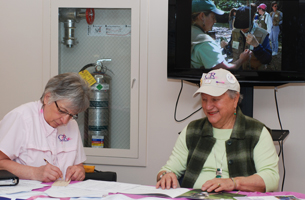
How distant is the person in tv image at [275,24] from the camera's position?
2.72 metres

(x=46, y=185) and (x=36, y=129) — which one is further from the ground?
(x=36, y=129)

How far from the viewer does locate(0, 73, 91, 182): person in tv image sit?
6.58 feet

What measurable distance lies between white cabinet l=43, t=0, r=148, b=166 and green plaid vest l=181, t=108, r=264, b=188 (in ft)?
4.00

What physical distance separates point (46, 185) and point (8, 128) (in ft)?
1.48

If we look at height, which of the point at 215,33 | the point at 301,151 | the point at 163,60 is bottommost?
the point at 301,151

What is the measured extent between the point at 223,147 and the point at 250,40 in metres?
1.07

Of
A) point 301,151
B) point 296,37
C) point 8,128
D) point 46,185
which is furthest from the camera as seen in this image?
point 301,151

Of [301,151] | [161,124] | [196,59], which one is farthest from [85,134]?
[301,151]

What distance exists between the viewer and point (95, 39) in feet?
11.2

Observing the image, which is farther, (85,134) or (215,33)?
(85,134)

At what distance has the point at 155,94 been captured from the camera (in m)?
3.26

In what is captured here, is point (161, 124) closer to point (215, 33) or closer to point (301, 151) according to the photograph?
point (215, 33)

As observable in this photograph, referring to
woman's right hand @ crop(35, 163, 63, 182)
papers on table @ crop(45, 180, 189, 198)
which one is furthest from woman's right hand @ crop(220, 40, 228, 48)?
woman's right hand @ crop(35, 163, 63, 182)

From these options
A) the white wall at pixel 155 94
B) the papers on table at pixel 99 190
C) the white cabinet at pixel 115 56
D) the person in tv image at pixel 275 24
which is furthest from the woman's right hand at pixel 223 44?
the papers on table at pixel 99 190
